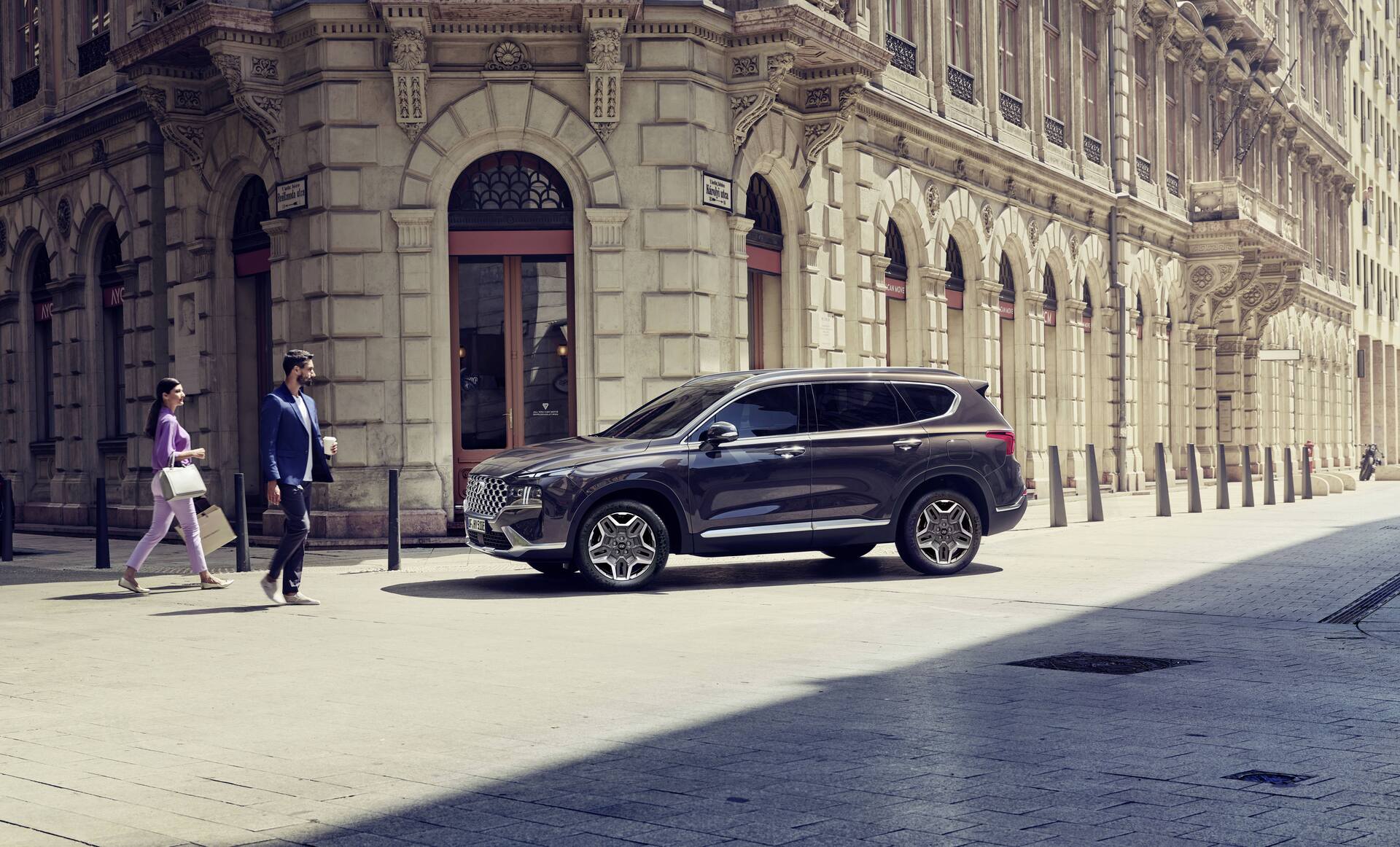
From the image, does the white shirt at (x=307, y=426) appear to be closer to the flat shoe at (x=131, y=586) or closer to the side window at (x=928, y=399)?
the flat shoe at (x=131, y=586)

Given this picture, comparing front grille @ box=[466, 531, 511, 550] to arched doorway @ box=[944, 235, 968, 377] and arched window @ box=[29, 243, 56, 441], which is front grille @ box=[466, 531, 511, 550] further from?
arched window @ box=[29, 243, 56, 441]

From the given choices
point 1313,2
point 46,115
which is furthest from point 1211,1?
point 46,115

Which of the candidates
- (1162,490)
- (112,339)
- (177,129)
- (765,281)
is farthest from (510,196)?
(1162,490)

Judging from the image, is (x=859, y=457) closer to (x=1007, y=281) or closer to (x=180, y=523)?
(x=180, y=523)

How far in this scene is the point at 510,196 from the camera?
18.4 meters

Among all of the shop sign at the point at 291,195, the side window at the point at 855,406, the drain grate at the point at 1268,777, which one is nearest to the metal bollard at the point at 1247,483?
the side window at the point at 855,406

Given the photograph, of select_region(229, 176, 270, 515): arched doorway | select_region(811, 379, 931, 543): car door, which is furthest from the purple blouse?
select_region(229, 176, 270, 515): arched doorway

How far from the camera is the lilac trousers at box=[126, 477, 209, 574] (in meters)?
12.4

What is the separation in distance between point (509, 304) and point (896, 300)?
27.4 feet

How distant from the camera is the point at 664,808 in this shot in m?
4.96

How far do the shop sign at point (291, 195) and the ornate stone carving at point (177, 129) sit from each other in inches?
94.9

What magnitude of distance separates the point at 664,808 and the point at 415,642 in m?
4.54

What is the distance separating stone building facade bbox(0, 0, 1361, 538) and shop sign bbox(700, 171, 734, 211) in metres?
0.05

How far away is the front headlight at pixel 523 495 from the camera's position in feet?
39.2
